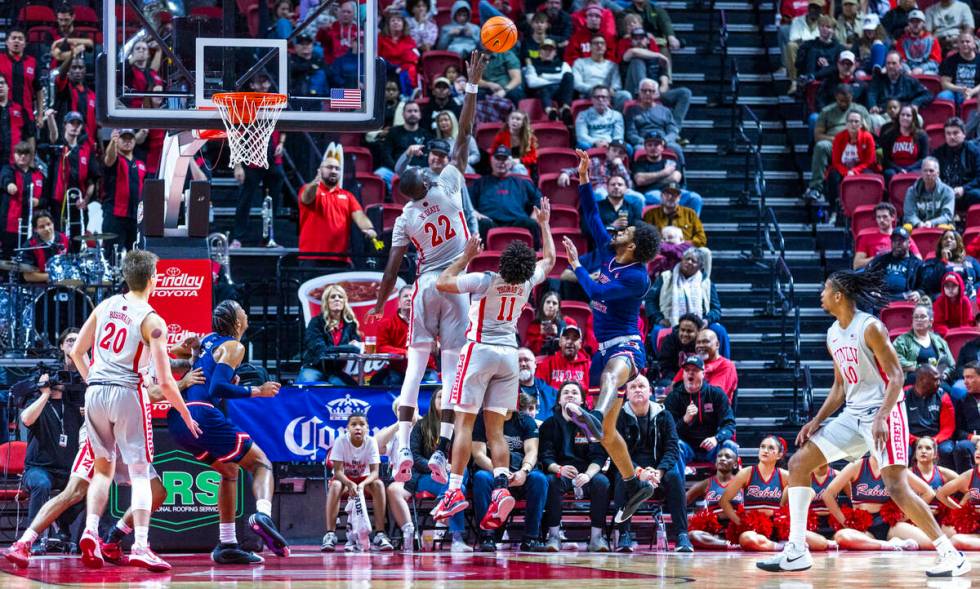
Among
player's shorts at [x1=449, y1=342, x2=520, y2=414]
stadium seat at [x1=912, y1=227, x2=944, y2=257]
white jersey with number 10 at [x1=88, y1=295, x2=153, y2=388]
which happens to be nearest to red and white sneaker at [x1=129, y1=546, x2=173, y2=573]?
white jersey with number 10 at [x1=88, y1=295, x2=153, y2=388]

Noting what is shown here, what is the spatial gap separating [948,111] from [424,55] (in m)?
7.33

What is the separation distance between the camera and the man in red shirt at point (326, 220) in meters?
16.7

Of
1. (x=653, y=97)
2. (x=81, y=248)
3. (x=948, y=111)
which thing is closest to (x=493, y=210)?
(x=653, y=97)

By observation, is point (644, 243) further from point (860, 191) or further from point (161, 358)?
point (860, 191)

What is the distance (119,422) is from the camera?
1078 centimetres

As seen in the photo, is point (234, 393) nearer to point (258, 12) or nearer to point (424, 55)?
point (258, 12)

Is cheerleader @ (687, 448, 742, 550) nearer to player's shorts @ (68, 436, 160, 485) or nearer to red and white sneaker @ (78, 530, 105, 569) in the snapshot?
player's shorts @ (68, 436, 160, 485)

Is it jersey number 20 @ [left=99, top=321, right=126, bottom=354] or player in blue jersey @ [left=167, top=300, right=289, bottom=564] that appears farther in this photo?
player in blue jersey @ [left=167, top=300, right=289, bottom=564]

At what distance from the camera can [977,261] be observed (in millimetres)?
18219

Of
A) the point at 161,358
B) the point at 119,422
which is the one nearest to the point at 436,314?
the point at 161,358

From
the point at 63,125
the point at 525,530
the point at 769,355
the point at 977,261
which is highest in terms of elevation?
the point at 63,125

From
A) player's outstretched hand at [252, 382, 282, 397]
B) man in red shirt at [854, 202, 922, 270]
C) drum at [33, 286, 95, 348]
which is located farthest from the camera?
man in red shirt at [854, 202, 922, 270]

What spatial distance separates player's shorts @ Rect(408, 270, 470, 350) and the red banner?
7.70ft

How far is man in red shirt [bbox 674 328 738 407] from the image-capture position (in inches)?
620
